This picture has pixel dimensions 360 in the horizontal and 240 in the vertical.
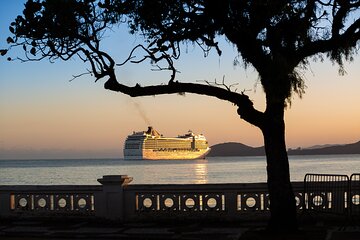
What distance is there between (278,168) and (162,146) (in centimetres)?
15778

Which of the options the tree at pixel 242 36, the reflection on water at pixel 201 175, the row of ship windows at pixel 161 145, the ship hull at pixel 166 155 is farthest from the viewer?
the row of ship windows at pixel 161 145

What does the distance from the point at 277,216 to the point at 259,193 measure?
114 inches

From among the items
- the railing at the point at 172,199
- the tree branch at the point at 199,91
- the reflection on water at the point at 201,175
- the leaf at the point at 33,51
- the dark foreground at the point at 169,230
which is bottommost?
the reflection on water at the point at 201,175

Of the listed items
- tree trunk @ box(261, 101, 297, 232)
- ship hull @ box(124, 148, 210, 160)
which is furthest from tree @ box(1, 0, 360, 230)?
ship hull @ box(124, 148, 210, 160)

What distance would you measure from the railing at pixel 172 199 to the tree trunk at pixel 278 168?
7.80 feet

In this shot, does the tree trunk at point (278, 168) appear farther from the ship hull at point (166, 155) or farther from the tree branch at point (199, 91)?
the ship hull at point (166, 155)

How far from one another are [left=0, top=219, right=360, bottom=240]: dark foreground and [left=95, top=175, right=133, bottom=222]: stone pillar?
246 millimetres

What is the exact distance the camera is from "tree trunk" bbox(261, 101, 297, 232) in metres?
11.1

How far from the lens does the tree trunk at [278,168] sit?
36.3ft

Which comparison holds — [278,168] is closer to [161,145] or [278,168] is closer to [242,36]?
[242,36]

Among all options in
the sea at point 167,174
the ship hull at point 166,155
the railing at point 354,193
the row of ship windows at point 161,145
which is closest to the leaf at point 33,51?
the railing at point 354,193

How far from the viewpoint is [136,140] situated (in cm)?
16425

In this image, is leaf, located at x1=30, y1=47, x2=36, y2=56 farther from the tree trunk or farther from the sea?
the sea

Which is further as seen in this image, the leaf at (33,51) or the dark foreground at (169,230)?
the dark foreground at (169,230)
